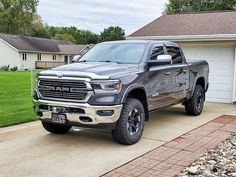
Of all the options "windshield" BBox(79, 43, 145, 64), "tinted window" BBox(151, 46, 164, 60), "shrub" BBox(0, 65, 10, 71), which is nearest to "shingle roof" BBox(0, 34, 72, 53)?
"shrub" BBox(0, 65, 10, 71)

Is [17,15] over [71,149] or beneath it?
over

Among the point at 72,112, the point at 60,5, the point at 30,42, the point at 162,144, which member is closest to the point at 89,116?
the point at 72,112

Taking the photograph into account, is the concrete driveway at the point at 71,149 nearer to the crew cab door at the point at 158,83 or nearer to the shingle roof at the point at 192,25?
the crew cab door at the point at 158,83

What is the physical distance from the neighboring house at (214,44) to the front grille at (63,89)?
738 centimetres

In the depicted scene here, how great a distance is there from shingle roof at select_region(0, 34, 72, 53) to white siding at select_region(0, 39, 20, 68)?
2.57ft

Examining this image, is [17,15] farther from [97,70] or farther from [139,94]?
[97,70]

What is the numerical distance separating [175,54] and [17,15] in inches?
2386

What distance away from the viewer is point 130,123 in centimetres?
709

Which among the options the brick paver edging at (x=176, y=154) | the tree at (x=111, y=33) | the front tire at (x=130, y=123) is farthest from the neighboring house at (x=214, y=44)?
the tree at (x=111, y=33)

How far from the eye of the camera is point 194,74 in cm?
998

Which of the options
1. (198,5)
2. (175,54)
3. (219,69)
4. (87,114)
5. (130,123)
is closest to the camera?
(87,114)

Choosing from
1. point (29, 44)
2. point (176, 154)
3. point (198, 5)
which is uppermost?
point (198, 5)

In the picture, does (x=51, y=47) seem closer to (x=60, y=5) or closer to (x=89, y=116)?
(x=60, y=5)

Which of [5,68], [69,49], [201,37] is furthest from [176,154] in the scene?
[69,49]
